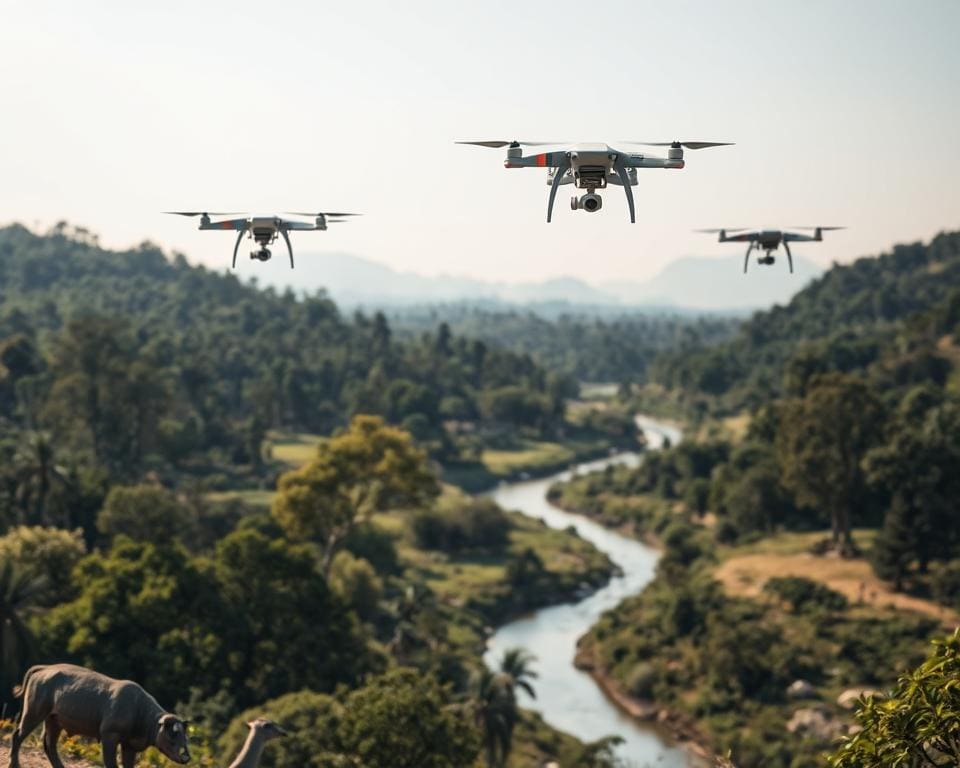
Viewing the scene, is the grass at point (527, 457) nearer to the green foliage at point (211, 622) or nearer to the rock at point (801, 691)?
the rock at point (801, 691)

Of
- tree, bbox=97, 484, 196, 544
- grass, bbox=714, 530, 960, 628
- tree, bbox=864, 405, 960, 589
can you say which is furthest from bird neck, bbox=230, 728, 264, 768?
tree, bbox=864, 405, 960, 589

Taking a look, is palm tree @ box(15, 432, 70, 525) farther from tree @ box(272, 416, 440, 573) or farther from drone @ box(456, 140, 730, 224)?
drone @ box(456, 140, 730, 224)

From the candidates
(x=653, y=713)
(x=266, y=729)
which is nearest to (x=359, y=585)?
(x=653, y=713)

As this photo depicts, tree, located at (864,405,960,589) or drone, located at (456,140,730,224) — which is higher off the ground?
drone, located at (456,140,730,224)

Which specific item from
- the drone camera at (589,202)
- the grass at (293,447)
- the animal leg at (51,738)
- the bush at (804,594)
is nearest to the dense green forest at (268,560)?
the grass at (293,447)

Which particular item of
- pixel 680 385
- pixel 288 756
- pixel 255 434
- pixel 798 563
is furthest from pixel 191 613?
pixel 680 385

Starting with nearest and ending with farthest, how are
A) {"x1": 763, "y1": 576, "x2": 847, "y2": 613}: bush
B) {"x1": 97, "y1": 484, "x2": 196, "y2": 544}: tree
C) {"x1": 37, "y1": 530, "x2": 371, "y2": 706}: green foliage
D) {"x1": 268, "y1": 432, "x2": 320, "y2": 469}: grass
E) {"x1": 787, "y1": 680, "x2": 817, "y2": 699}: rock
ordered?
{"x1": 37, "y1": 530, "x2": 371, "y2": 706}: green foliage, {"x1": 787, "y1": 680, "x2": 817, "y2": 699}: rock, {"x1": 97, "y1": 484, "x2": 196, "y2": 544}: tree, {"x1": 763, "y1": 576, "x2": 847, "y2": 613}: bush, {"x1": 268, "y1": 432, "x2": 320, "y2": 469}: grass
